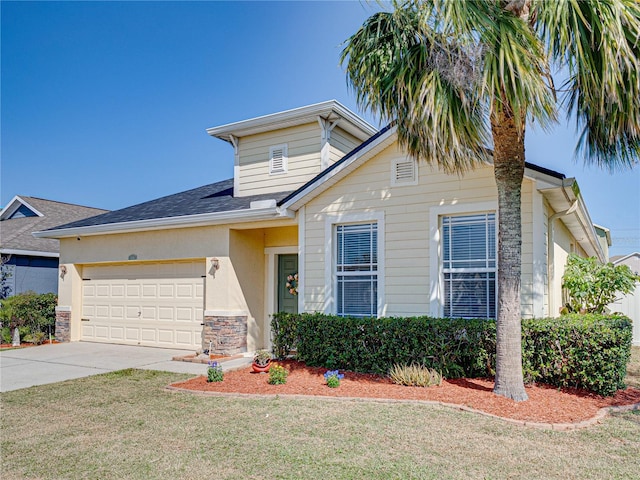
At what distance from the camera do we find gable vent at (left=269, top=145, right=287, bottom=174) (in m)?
12.5

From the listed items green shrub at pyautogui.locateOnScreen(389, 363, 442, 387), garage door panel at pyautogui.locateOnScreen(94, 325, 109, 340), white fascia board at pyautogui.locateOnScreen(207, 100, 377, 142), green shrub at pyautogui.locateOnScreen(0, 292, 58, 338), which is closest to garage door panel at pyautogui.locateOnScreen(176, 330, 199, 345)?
garage door panel at pyautogui.locateOnScreen(94, 325, 109, 340)

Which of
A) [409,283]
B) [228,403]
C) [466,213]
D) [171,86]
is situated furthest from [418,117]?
[171,86]

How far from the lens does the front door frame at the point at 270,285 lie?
12.1 metres

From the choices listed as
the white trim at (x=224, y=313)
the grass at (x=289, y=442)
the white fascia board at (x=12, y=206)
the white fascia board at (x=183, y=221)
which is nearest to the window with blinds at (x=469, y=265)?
the grass at (x=289, y=442)

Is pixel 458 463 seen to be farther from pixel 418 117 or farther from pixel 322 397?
pixel 418 117

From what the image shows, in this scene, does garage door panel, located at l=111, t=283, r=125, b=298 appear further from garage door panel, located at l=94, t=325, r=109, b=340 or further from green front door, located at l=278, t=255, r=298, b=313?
green front door, located at l=278, t=255, r=298, b=313

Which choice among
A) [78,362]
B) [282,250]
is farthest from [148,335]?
[282,250]

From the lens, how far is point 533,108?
18.5ft

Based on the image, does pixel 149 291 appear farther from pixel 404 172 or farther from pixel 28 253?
pixel 404 172

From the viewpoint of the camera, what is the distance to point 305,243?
33.3ft

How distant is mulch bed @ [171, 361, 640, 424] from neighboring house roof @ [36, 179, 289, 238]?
12.9ft

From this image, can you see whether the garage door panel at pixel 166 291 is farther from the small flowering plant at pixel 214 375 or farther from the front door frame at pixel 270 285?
the small flowering plant at pixel 214 375

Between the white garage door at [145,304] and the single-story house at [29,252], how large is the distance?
4.06 m

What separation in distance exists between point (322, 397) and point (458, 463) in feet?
9.10
